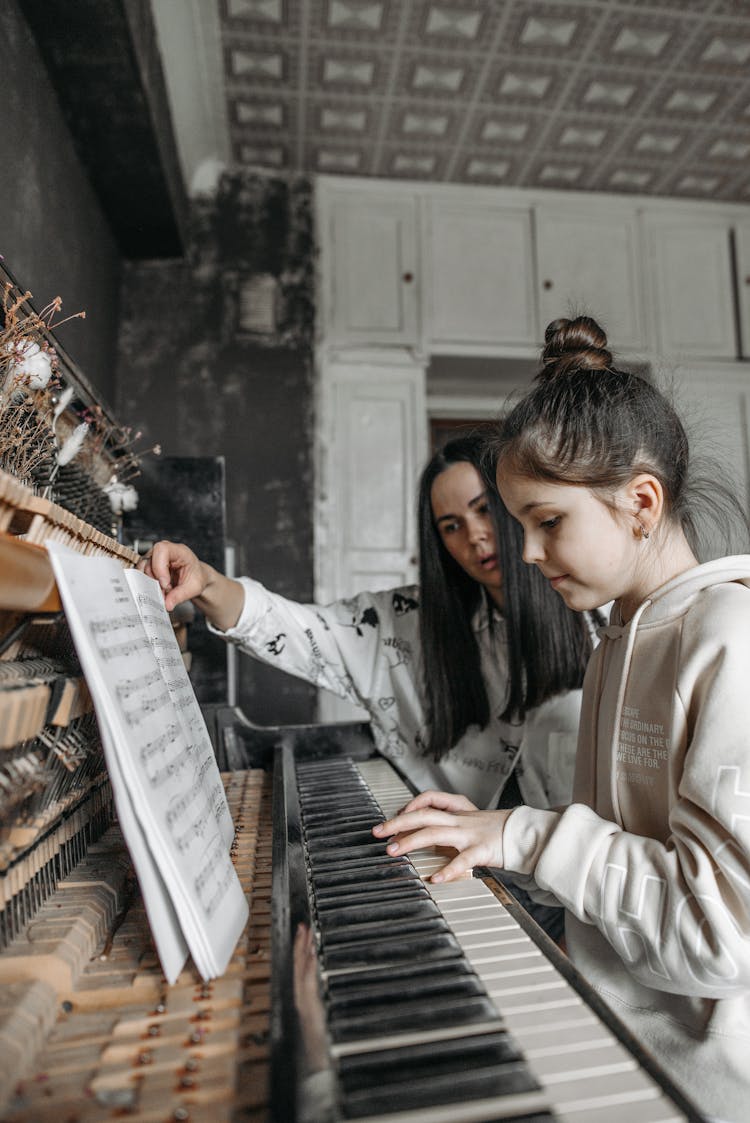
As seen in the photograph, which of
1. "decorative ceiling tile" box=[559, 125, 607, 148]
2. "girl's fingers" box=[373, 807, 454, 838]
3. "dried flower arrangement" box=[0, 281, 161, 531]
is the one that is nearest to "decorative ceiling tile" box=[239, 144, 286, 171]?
"decorative ceiling tile" box=[559, 125, 607, 148]

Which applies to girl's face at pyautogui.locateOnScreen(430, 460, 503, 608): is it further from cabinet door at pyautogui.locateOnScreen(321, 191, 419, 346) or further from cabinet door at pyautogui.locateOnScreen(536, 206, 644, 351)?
cabinet door at pyautogui.locateOnScreen(536, 206, 644, 351)

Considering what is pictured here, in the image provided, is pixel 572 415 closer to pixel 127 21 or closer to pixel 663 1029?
pixel 663 1029

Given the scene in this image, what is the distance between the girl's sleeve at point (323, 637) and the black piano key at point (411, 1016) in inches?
55.9

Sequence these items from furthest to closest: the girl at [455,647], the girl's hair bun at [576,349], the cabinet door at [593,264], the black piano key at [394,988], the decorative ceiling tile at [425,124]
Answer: the cabinet door at [593,264] → the decorative ceiling tile at [425,124] → the girl at [455,647] → the girl's hair bun at [576,349] → the black piano key at [394,988]

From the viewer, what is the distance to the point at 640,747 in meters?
1.30

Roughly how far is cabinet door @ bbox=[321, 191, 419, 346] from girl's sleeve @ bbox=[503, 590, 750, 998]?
4554 millimetres

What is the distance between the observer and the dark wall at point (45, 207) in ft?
9.15

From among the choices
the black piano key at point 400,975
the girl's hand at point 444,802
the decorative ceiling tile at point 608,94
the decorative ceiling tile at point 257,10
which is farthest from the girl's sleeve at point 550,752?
the decorative ceiling tile at point 608,94

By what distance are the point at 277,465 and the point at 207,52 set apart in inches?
94.0

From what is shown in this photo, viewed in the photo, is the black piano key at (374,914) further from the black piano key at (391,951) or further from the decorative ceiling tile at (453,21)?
the decorative ceiling tile at (453,21)

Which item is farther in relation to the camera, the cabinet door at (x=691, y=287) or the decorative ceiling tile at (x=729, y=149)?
the cabinet door at (x=691, y=287)

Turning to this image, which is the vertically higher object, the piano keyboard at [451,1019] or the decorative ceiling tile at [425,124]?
the decorative ceiling tile at [425,124]

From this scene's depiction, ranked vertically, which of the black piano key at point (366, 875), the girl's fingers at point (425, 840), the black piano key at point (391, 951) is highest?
the girl's fingers at point (425, 840)

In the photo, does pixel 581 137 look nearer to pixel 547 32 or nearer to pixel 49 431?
pixel 547 32
